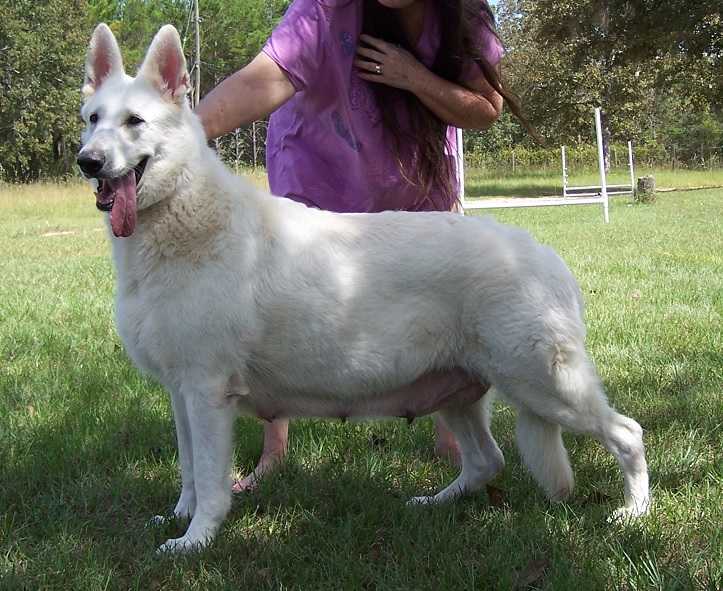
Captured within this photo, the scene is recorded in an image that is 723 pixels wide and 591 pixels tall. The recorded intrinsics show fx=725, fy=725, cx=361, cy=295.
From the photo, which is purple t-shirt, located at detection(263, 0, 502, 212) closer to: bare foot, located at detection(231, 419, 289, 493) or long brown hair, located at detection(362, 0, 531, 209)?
long brown hair, located at detection(362, 0, 531, 209)

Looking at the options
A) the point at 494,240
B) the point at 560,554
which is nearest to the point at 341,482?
the point at 560,554

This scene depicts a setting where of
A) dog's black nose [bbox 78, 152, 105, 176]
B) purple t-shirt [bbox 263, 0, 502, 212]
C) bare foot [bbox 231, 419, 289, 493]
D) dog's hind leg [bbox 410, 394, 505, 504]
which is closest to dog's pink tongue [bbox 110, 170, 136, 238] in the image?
dog's black nose [bbox 78, 152, 105, 176]

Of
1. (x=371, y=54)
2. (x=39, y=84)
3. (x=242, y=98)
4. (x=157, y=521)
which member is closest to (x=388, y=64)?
(x=371, y=54)

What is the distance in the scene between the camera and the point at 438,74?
10.6 ft

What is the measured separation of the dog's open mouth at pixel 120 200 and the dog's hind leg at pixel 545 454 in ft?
5.13

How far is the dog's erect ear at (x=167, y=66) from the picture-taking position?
2.57 meters

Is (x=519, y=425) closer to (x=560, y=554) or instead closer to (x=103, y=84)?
(x=560, y=554)

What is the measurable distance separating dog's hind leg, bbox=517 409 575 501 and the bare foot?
1.10 metres

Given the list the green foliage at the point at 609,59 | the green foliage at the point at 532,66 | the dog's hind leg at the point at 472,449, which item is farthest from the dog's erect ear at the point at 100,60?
the green foliage at the point at 532,66

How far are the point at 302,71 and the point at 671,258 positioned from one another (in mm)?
6589

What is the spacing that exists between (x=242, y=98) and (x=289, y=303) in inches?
36.4

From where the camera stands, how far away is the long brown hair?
10.4ft

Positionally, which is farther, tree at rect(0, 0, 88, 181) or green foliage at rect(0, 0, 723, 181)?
tree at rect(0, 0, 88, 181)

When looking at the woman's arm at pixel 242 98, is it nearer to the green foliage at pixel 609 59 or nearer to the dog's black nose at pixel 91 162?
the dog's black nose at pixel 91 162
